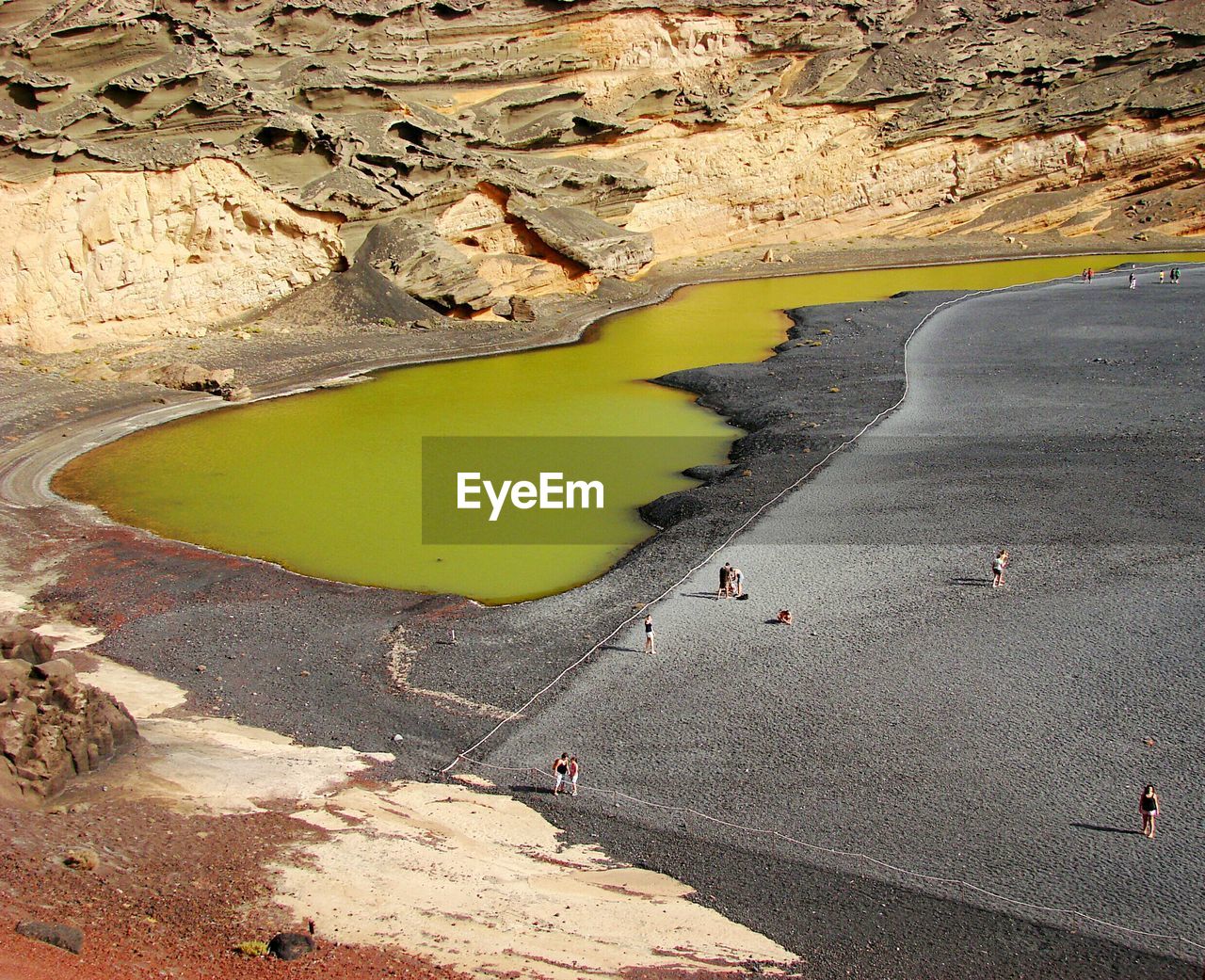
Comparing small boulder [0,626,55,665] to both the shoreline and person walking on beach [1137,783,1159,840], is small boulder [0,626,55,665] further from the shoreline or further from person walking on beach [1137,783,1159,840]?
person walking on beach [1137,783,1159,840]

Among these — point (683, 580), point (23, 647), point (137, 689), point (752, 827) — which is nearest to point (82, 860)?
point (23, 647)

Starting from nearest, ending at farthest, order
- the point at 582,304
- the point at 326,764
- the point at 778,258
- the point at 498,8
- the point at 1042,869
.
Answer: the point at 1042,869
the point at 326,764
the point at 582,304
the point at 498,8
the point at 778,258

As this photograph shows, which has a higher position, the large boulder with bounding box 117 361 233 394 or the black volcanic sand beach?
the large boulder with bounding box 117 361 233 394

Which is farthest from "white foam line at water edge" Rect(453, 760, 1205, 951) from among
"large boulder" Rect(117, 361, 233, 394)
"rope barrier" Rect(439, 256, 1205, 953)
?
"large boulder" Rect(117, 361, 233, 394)

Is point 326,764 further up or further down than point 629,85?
further down

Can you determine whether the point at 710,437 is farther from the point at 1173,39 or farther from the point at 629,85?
the point at 1173,39

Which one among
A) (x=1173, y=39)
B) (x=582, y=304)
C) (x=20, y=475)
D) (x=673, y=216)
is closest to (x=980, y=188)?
(x=1173, y=39)
